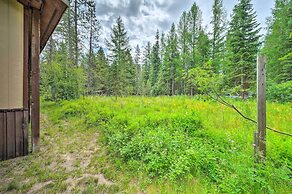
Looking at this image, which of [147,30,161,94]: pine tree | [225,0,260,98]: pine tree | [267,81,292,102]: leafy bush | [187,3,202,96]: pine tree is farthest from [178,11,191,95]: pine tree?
[267,81,292,102]: leafy bush

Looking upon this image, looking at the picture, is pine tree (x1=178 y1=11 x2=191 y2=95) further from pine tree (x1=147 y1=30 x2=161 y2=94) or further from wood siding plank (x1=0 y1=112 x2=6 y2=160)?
wood siding plank (x1=0 y1=112 x2=6 y2=160)

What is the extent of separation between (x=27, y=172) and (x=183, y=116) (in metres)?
4.08

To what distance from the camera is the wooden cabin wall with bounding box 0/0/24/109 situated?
271cm

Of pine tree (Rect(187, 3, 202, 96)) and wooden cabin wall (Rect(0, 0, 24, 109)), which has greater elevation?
pine tree (Rect(187, 3, 202, 96))

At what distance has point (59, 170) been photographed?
3.18m

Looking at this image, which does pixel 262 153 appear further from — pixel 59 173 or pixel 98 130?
pixel 98 130

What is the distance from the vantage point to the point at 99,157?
3727 mm

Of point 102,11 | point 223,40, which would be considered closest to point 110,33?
point 102,11

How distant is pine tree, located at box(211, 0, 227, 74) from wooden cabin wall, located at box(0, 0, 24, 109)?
1687 centimetres

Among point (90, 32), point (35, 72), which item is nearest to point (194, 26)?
point (90, 32)

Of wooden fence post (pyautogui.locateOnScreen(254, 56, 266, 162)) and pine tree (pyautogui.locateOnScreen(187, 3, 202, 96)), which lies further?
pine tree (pyautogui.locateOnScreen(187, 3, 202, 96))

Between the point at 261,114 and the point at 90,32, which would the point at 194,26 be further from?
the point at 261,114

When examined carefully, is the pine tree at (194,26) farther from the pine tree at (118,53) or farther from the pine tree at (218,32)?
the pine tree at (118,53)

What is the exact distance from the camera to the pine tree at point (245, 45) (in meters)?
13.6
